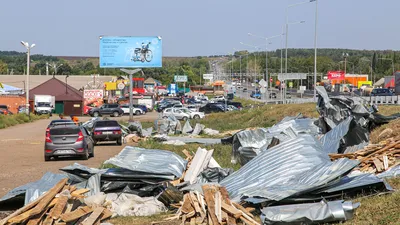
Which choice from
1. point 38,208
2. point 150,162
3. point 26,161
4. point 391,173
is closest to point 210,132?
point 26,161

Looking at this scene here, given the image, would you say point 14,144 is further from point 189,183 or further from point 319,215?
point 319,215

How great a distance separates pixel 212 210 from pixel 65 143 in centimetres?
1555

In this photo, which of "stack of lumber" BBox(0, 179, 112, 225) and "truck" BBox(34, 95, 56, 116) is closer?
"stack of lumber" BBox(0, 179, 112, 225)

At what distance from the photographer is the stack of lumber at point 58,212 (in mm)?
10516

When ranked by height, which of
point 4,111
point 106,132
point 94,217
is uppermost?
point 94,217

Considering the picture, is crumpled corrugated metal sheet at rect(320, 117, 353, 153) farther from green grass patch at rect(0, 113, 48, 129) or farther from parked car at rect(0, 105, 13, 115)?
parked car at rect(0, 105, 13, 115)

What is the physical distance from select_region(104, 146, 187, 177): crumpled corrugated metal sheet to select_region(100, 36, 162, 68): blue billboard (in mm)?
36133

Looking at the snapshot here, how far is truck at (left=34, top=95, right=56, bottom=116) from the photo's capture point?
7532 centimetres

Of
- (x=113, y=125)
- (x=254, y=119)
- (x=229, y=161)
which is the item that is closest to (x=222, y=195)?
(x=229, y=161)

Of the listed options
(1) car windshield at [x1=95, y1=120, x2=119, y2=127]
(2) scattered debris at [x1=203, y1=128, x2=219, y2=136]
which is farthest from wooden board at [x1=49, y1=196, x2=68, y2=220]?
(2) scattered debris at [x1=203, y1=128, x2=219, y2=136]

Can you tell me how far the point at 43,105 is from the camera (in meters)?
76.7

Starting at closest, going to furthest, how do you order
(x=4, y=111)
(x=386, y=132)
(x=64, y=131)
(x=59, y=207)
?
(x=59, y=207), (x=386, y=132), (x=64, y=131), (x=4, y=111)

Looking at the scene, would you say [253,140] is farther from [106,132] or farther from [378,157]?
[106,132]

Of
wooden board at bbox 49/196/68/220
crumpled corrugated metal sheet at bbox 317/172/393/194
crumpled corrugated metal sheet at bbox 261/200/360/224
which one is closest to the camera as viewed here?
crumpled corrugated metal sheet at bbox 261/200/360/224
